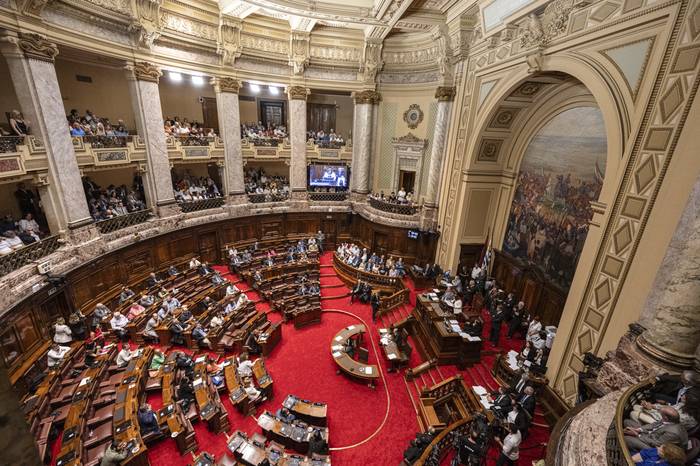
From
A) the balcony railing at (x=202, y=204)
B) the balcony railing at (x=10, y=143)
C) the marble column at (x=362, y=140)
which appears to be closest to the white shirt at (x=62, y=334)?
the balcony railing at (x=10, y=143)

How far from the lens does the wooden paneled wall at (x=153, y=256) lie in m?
8.28

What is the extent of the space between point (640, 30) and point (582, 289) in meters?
5.39

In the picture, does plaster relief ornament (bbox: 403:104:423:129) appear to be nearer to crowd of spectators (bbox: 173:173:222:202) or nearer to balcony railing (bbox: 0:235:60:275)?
crowd of spectators (bbox: 173:173:222:202)

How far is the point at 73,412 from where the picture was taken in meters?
7.04

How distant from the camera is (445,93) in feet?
44.3

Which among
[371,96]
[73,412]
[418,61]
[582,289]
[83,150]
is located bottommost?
[73,412]

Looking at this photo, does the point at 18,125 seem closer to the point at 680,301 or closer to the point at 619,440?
the point at 619,440

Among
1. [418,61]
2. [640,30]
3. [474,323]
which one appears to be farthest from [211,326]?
[418,61]

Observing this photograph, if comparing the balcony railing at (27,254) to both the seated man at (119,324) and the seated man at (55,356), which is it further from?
the seated man at (119,324)

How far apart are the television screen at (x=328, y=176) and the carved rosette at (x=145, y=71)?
7.80 meters

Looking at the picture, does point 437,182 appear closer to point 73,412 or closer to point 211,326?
point 211,326

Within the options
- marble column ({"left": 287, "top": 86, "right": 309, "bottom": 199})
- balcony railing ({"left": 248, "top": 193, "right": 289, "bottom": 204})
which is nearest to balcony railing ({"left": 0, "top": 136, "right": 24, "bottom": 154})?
balcony railing ({"left": 248, "top": 193, "right": 289, "bottom": 204})

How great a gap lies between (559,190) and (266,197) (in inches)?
509

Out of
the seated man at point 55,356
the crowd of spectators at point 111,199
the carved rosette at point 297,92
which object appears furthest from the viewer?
the carved rosette at point 297,92
